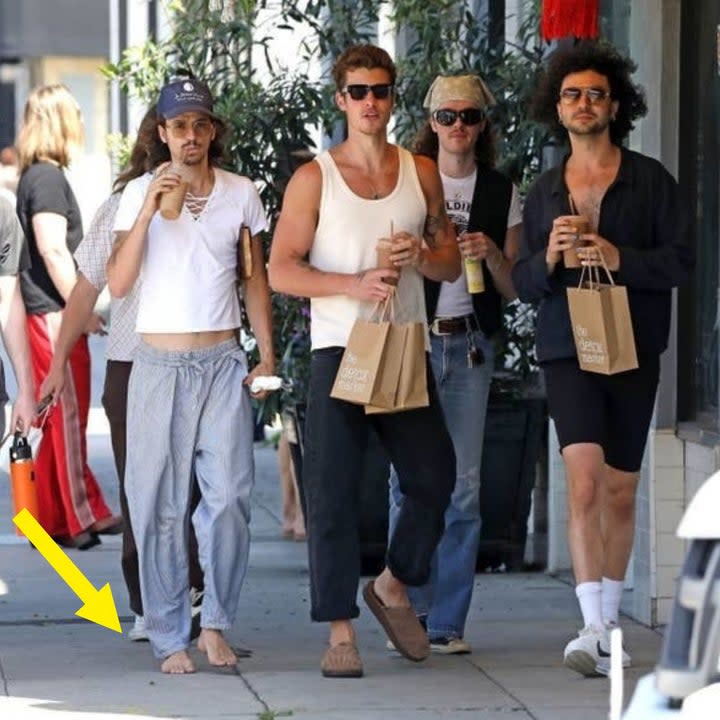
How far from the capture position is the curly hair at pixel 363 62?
7.47m

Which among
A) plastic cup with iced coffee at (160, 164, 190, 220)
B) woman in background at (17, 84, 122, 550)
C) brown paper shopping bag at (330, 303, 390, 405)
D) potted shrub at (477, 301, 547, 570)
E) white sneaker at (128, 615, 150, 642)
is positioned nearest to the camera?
brown paper shopping bag at (330, 303, 390, 405)

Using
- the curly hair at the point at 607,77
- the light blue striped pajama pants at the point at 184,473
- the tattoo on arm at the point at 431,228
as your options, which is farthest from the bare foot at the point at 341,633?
the curly hair at the point at 607,77

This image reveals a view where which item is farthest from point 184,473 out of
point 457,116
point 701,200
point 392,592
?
point 701,200

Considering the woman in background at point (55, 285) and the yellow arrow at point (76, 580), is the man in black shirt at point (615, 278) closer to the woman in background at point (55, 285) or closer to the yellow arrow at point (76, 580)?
the yellow arrow at point (76, 580)

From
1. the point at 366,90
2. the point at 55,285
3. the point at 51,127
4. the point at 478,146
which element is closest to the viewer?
the point at 366,90

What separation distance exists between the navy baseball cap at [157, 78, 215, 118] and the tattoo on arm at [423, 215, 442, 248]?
81 centimetres

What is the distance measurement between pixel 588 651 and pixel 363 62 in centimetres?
207

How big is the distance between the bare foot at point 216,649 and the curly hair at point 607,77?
2.16m

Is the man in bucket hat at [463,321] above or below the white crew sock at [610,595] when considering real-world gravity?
above

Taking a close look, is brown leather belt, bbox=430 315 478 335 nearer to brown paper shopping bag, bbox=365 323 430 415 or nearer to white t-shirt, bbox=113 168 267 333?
brown paper shopping bag, bbox=365 323 430 415

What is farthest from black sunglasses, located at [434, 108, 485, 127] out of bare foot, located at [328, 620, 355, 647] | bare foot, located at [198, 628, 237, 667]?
bare foot, located at [198, 628, 237, 667]

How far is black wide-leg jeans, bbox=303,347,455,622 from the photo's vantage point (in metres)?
7.43

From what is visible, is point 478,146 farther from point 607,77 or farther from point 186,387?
point 186,387

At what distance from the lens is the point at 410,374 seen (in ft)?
23.9
